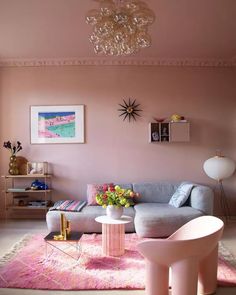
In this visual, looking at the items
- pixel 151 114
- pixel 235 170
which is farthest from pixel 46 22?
pixel 235 170

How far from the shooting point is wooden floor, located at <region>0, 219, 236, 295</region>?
9.21ft

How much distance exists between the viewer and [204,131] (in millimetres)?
5746

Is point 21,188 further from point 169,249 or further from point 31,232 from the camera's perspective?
point 169,249

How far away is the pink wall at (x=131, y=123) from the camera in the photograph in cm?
574

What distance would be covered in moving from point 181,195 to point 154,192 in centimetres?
59

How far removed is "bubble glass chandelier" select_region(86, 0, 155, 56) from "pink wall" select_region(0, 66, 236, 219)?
8.45 ft

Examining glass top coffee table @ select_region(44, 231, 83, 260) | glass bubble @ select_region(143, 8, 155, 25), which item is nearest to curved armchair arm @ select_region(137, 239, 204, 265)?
glass top coffee table @ select_region(44, 231, 83, 260)

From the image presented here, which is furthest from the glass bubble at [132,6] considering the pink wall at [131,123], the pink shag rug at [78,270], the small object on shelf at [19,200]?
the small object on shelf at [19,200]

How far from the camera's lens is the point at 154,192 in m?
5.38

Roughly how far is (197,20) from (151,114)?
204 centimetres

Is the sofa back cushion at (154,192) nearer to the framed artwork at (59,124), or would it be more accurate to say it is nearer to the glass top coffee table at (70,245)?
the framed artwork at (59,124)

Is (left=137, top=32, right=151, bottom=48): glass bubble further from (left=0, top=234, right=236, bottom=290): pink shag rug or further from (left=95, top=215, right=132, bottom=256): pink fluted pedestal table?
(left=0, top=234, right=236, bottom=290): pink shag rug

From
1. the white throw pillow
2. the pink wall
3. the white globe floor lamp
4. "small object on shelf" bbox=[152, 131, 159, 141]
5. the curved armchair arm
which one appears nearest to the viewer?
the curved armchair arm

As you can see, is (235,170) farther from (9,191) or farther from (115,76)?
(9,191)
